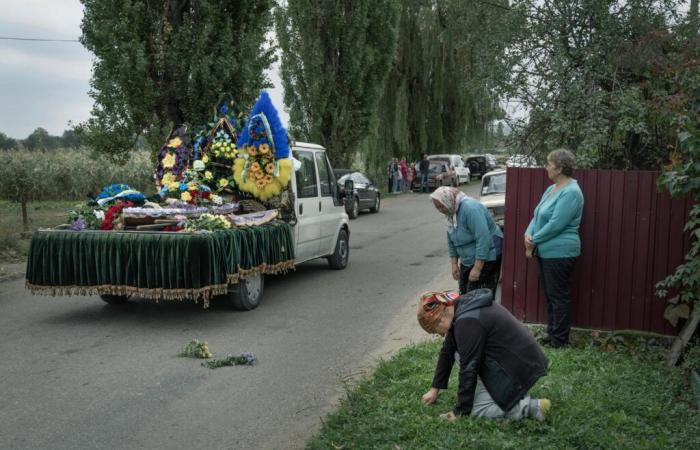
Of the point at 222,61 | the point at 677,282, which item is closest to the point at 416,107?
the point at 222,61

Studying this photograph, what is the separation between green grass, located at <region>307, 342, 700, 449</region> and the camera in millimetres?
4391

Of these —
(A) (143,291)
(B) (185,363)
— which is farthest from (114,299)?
(B) (185,363)

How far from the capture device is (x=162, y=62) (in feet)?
49.8

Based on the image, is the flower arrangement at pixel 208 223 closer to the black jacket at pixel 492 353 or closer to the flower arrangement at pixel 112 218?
the flower arrangement at pixel 112 218

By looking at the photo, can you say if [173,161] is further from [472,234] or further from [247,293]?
[472,234]

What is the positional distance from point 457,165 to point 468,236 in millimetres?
31470

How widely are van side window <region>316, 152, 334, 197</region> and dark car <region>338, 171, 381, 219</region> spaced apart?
397 inches

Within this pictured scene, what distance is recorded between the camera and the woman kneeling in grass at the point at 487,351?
176 inches

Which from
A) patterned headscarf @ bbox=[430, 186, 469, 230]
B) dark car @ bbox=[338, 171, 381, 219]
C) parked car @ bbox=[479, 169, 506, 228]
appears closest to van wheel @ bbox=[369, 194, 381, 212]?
dark car @ bbox=[338, 171, 381, 219]

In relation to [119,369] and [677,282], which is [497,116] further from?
[119,369]

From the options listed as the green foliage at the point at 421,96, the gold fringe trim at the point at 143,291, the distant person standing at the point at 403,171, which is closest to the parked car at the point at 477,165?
the green foliage at the point at 421,96

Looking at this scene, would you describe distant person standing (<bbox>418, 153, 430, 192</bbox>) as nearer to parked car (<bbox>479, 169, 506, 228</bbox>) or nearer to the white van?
parked car (<bbox>479, 169, 506, 228</bbox>)

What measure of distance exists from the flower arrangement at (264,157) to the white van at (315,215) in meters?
0.31

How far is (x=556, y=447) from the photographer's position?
4273mm
